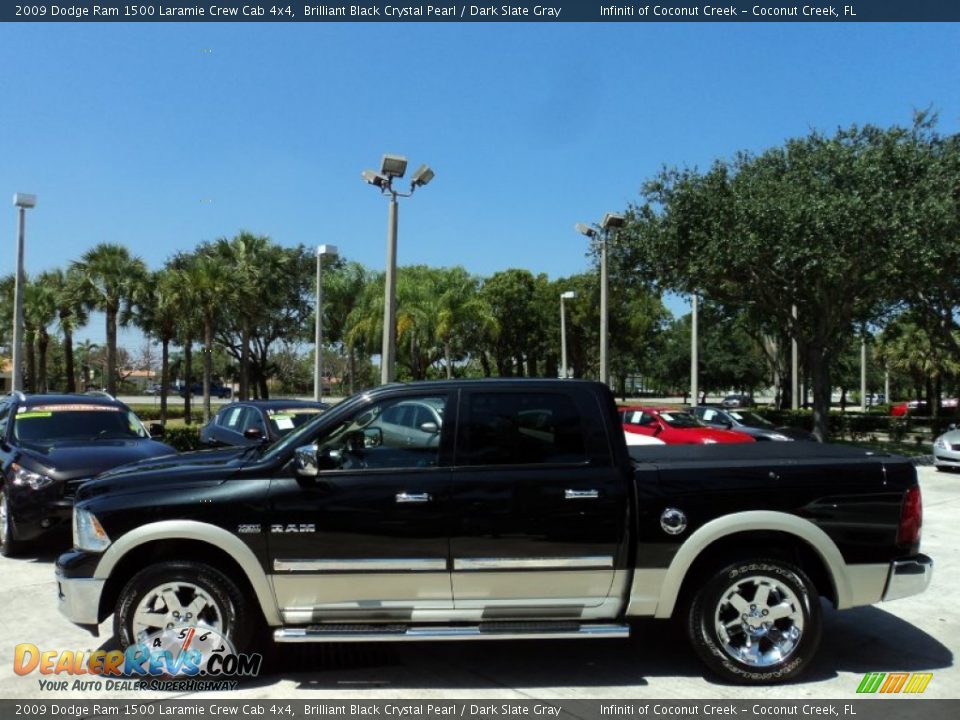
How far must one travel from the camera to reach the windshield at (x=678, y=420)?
1758 cm

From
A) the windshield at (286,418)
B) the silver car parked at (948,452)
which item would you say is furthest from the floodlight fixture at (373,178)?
the silver car parked at (948,452)

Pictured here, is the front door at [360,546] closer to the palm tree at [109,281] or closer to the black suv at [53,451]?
the black suv at [53,451]

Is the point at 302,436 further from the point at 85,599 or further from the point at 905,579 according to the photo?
the point at 905,579

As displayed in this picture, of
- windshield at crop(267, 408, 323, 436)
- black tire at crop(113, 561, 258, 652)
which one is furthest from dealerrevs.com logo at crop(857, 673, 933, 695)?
windshield at crop(267, 408, 323, 436)

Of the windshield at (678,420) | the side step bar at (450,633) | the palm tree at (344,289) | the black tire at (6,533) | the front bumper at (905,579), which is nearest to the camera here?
the side step bar at (450,633)

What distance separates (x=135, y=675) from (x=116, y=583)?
1.85ft

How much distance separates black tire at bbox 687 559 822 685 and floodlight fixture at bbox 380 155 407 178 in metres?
11.5

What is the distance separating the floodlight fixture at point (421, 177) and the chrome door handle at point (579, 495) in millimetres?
11208

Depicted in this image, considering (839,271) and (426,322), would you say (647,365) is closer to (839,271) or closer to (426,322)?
(426,322)

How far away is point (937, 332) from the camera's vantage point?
26.8 m

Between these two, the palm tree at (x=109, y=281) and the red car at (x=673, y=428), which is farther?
the palm tree at (x=109, y=281)

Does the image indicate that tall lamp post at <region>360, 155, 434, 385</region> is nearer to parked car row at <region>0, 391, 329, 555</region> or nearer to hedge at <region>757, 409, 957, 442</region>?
parked car row at <region>0, 391, 329, 555</region>

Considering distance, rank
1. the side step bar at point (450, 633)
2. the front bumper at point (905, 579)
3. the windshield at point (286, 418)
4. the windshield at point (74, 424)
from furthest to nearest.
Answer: the windshield at point (286, 418), the windshield at point (74, 424), the front bumper at point (905, 579), the side step bar at point (450, 633)

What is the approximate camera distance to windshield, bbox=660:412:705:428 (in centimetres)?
1758
